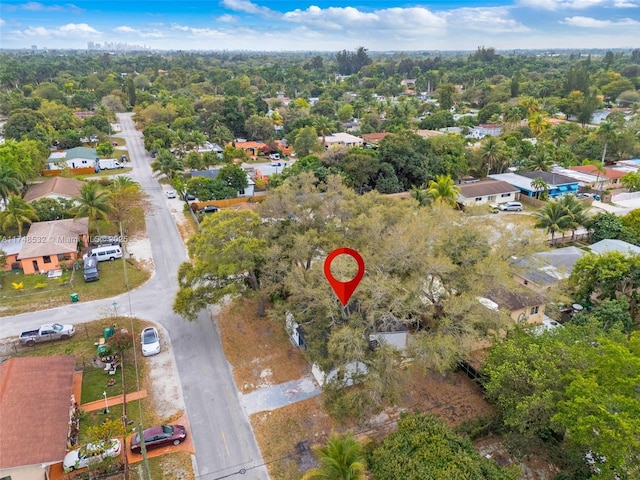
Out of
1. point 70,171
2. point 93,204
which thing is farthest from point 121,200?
point 70,171

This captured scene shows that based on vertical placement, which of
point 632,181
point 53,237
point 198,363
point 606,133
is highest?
point 606,133

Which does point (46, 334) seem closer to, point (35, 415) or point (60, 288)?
A: point (60, 288)

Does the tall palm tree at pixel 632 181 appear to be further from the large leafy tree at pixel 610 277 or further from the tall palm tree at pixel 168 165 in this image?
the tall palm tree at pixel 168 165

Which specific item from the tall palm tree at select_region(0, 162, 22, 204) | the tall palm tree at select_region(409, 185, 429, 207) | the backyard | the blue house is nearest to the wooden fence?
the tall palm tree at select_region(0, 162, 22, 204)

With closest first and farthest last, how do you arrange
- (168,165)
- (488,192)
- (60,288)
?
(60,288) → (488,192) → (168,165)

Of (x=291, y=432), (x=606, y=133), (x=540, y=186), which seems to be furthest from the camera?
(x=606, y=133)

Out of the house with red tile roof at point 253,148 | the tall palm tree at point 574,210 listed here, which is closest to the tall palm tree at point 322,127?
the house with red tile roof at point 253,148
